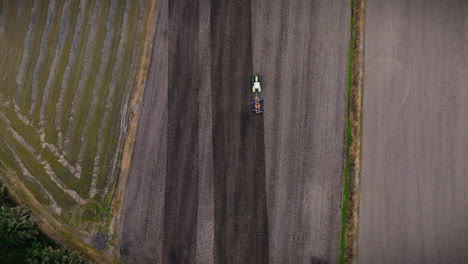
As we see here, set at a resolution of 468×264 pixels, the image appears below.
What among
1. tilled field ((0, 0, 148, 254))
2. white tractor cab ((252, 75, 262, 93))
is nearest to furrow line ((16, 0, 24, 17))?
tilled field ((0, 0, 148, 254))

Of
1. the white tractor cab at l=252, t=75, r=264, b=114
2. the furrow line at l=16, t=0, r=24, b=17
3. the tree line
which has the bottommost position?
the tree line

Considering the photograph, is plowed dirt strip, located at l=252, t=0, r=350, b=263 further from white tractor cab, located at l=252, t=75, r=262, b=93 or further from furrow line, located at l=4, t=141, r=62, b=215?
furrow line, located at l=4, t=141, r=62, b=215

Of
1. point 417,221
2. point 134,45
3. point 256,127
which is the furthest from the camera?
point 134,45

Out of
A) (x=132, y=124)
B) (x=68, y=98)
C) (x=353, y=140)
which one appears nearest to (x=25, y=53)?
(x=68, y=98)

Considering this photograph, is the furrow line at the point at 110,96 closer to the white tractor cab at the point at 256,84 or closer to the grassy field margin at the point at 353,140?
the white tractor cab at the point at 256,84

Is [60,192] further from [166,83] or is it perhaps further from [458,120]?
[458,120]

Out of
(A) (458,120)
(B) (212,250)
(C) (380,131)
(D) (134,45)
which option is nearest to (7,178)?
(D) (134,45)
